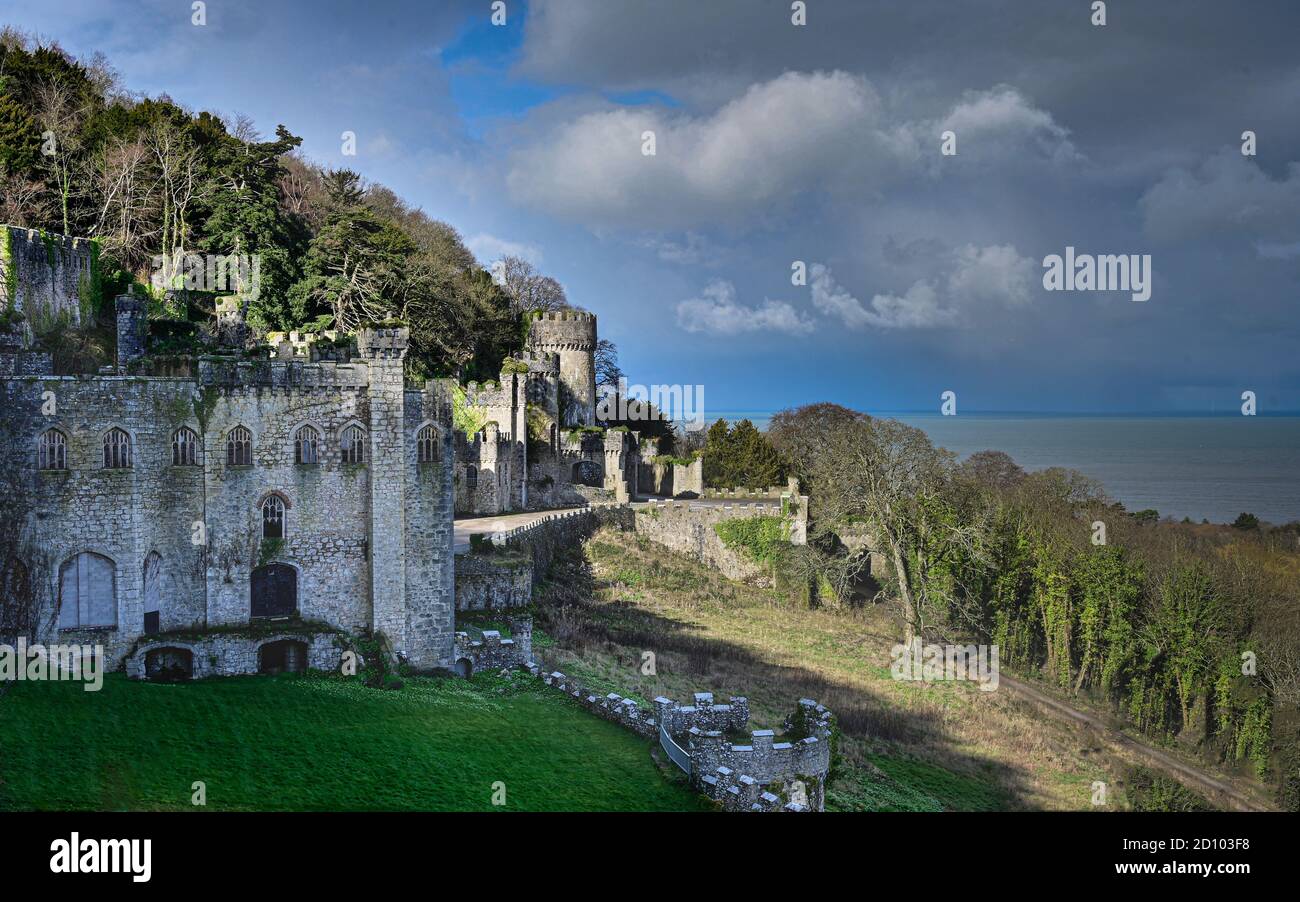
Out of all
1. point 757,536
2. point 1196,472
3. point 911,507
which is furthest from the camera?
point 1196,472

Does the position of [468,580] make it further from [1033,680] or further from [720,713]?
[1033,680]

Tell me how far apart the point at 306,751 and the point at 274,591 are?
5.88 meters

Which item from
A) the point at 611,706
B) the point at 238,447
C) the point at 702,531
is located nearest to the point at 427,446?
the point at 238,447

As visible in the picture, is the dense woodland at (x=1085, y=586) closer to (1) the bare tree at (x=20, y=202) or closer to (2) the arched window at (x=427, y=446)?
(2) the arched window at (x=427, y=446)

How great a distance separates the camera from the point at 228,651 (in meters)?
21.3

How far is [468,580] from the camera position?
2906 centimetres

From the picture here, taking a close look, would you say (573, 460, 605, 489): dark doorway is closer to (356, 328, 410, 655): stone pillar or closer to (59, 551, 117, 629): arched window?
(356, 328, 410, 655): stone pillar

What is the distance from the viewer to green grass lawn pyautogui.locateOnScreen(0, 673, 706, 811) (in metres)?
→ 15.7

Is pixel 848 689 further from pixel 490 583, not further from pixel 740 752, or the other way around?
pixel 740 752

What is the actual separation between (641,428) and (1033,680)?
102 feet

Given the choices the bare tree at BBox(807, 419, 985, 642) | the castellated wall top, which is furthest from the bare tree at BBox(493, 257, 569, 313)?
the bare tree at BBox(807, 419, 985, 642)

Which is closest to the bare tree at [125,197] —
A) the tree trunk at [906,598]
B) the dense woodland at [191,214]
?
the dense woodland at [191,214]

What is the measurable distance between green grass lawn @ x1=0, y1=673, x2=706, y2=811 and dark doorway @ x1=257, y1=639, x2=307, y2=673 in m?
0.79
